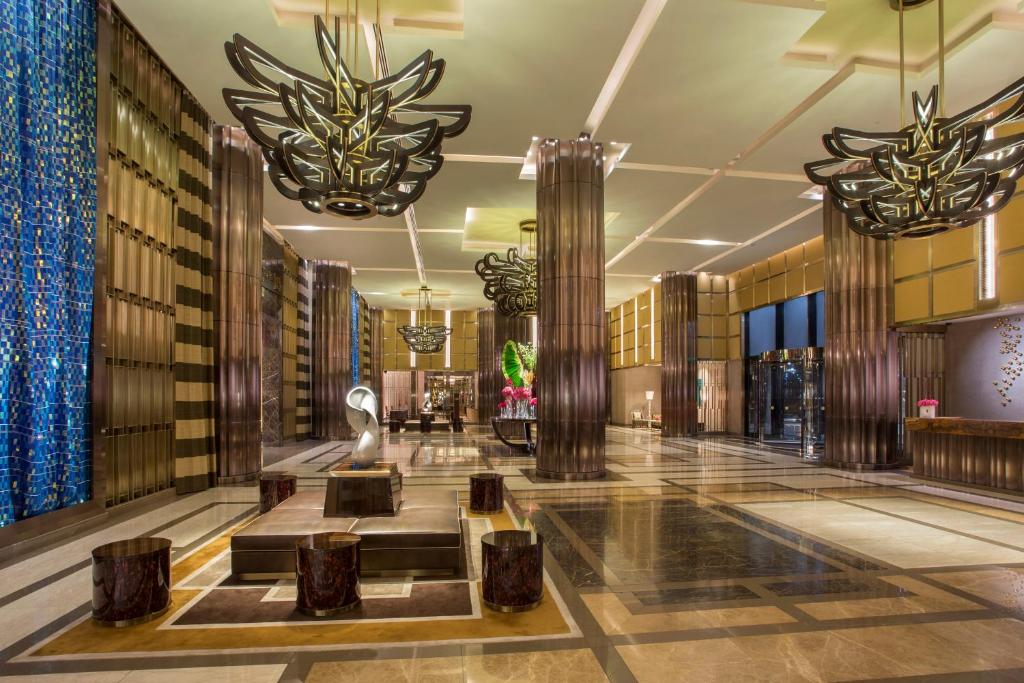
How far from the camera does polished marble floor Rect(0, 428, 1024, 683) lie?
260cm

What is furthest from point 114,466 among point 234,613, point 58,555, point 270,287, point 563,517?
point 270,287

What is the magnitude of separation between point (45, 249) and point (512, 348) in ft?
25.4

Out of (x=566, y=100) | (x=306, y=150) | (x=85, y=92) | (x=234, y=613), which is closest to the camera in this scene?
(x=234, y=613)

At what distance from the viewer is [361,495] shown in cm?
427

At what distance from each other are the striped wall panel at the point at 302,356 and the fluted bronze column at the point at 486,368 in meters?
8.03

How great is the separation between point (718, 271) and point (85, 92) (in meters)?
14.8

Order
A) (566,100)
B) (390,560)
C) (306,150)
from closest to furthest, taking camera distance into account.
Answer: (390,560)
(306,150)
(566,100)

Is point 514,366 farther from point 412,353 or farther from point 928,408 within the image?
point 412,353

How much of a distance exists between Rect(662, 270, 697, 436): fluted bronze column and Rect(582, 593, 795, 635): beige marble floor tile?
13085 mm

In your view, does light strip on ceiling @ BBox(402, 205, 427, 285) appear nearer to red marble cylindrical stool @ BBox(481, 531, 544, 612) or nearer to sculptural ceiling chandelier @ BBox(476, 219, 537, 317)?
sculptural ceiling chandelier @ BBox(476, 219, 537, 317)

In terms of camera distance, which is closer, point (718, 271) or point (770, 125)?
point (770, 125)

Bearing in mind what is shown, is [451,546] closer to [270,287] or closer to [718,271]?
[270,287]

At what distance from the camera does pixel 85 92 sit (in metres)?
5.21

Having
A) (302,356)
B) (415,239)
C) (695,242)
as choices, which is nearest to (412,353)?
(302,356)
